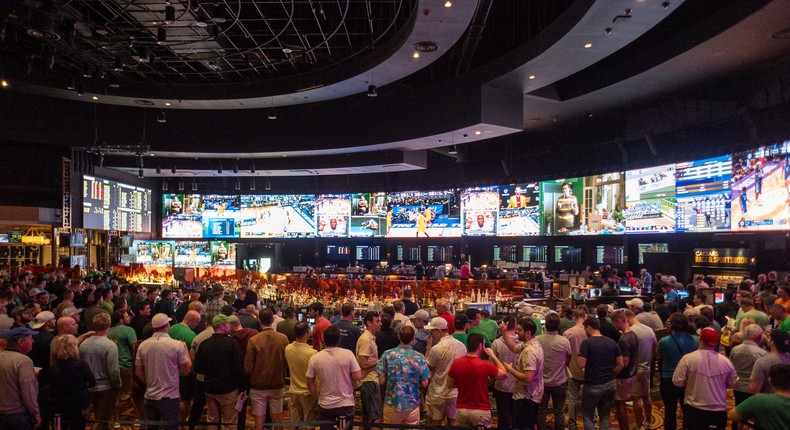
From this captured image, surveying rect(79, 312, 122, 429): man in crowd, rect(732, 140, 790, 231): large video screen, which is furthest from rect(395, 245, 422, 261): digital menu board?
rect(79, 312, 122, 429): man in crowd

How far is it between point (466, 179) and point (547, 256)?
488 cm

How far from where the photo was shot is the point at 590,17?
377 inches

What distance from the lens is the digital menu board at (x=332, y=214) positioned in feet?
80.8

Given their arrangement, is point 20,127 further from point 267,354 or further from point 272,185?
point 267,354

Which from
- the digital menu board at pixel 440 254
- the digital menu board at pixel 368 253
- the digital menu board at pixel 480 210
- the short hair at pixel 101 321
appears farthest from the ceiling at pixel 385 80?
the short hair at pixel 101 321

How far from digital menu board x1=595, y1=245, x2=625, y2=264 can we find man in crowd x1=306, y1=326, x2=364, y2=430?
15.0 metres

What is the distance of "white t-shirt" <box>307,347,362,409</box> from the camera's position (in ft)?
16.4

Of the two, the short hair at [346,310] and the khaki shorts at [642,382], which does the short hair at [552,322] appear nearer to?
the khaki shorts at [642,382]

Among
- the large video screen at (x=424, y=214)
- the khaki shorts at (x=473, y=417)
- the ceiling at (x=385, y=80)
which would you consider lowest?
the khaki shorts at (x=473, y=417)

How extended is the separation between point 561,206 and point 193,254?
16466 millimetres

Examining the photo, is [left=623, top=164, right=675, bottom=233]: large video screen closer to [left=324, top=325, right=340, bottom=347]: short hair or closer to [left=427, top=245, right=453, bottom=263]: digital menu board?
[left=427, top=245, right=453, bottom=263]: digital menu board

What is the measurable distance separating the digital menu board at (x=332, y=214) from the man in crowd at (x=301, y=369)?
1895 cm

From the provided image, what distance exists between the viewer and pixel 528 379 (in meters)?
5.32

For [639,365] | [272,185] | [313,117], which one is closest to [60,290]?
[313,117]
